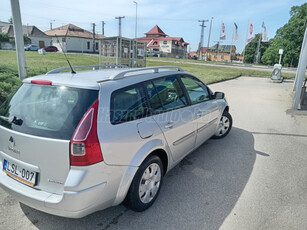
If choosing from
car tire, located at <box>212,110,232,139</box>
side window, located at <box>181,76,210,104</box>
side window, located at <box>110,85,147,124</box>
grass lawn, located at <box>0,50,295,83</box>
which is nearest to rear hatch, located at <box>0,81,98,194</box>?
side window, located at <box>110,85,147,124</box>

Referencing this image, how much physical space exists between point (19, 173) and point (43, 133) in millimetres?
554

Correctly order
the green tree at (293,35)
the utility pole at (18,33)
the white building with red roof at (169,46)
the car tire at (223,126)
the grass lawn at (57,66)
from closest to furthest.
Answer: the car tire at (223,126), the utility pole at (18,33), the grass lawn at (57,66), the green tree at (293,35), the white building with red roof at (169,46)

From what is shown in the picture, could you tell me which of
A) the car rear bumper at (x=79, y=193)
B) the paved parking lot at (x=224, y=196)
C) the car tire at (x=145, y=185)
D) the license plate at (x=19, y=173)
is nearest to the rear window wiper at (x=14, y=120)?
the license plate at (x=19, y=173)

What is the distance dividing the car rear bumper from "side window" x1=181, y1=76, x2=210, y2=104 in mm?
1912

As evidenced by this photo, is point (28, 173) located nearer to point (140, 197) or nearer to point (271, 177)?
point (140, 197)

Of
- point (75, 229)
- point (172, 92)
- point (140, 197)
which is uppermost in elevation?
point (172, 92)

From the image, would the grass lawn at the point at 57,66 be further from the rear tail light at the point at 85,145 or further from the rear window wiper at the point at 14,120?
the rear tail light at the point at 85,145

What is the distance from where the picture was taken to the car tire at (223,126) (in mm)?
4781

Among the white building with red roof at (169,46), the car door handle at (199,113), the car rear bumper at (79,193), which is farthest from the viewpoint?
the white building with red roof at (169,46)

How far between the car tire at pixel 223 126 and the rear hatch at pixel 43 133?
11.2 ft

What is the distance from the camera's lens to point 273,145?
473 cm

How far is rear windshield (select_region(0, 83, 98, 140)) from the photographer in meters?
1.97

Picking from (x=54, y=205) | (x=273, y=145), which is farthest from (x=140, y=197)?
(x=273, y=145)

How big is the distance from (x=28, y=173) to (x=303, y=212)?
10.4ft
